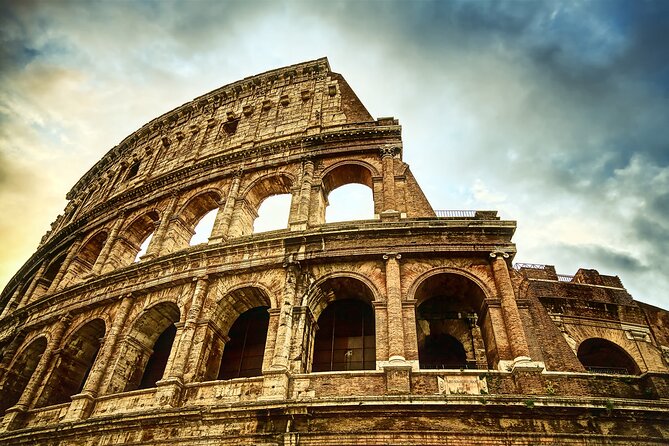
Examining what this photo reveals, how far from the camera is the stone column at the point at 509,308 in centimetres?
833

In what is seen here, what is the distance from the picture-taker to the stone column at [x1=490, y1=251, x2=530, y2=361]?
27.3 feet

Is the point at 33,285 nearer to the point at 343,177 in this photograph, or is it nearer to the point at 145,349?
the point at 145,349

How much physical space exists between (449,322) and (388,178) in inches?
176

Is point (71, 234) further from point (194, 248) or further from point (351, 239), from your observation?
point (351, 239)

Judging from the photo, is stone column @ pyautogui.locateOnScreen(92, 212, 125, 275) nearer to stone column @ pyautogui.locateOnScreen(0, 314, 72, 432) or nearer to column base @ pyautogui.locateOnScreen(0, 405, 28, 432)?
stone column @ pyautogui.locateOnScreen(0, 314, 72, 432)

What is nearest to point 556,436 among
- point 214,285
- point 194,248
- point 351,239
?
point 351,239

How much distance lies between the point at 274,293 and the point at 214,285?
186 cm

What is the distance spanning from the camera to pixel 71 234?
1761cm

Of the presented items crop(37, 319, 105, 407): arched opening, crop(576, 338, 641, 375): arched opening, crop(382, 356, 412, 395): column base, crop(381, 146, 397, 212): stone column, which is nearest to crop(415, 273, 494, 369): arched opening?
crop(382, 356, 412, 395): column base

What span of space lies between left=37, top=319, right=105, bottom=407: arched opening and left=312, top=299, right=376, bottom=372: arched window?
22.1 feet

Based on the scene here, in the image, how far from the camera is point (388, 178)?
12156 mm

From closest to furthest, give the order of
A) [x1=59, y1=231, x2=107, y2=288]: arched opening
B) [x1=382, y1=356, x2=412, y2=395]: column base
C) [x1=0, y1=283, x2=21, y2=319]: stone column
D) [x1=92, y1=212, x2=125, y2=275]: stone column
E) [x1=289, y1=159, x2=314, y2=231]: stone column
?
[x1=382, y1=356, x2=412, y2=395]: column base < [x1=289, y1=159, x2=314, y2=231]: stone column < [x1=92, y1=212, x2=125, y2=275]: stone column < [x1=59, y1=231, x2=107, y2=288]: arched opening < [x1=0, y1=283, x2=21, y2=319]: stone column

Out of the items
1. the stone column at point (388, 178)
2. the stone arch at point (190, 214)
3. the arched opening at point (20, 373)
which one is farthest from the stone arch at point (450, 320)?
the arched opening at point (20, 373)

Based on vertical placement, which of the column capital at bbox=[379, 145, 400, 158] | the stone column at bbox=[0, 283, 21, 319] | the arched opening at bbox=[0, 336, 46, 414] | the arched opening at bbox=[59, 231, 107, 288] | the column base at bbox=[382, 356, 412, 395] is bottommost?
the column base at bbox=[382, 356, 412, 395]
